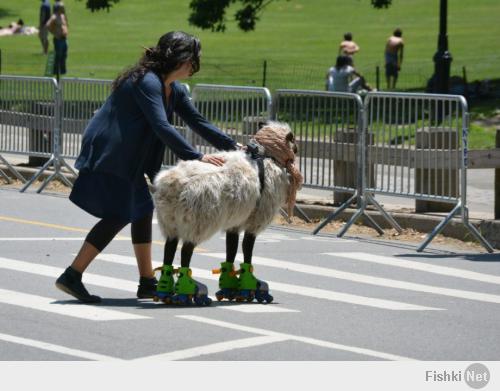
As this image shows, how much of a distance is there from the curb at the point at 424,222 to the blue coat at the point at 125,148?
15.6 ft

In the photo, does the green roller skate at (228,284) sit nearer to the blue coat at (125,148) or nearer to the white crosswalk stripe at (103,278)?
the white crosswalk stripe at (103,278)

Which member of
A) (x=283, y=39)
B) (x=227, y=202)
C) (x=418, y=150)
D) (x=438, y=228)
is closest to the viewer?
(x=227, y=202)

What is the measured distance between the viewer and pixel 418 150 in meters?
14.5

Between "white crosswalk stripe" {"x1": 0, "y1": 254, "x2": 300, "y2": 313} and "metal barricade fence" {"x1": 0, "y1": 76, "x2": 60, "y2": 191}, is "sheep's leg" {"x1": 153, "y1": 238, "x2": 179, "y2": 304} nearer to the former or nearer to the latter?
"white crosswalk stripe" {"x1": 0, "y1": 254, "x2": 300, "y2": 313}

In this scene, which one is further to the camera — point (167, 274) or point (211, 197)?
point (167, 274)

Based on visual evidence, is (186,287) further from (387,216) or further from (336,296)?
(387,216)

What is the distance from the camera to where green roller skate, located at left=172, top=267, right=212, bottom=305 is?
9.85 m

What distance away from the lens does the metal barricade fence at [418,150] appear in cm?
1391

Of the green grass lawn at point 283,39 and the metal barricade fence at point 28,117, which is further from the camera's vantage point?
the green grass lawn at point 283,39

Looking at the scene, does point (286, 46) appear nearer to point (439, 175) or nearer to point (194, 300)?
point (439, 175)

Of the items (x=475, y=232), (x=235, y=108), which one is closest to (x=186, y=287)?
Result: (x=475, y=232)

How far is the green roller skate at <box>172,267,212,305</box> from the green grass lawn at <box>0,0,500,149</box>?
21651 mm

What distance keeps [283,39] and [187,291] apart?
133ft

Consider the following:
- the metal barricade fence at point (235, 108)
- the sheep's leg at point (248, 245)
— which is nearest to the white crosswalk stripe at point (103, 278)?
the sheep's leg at point (248, 245)
